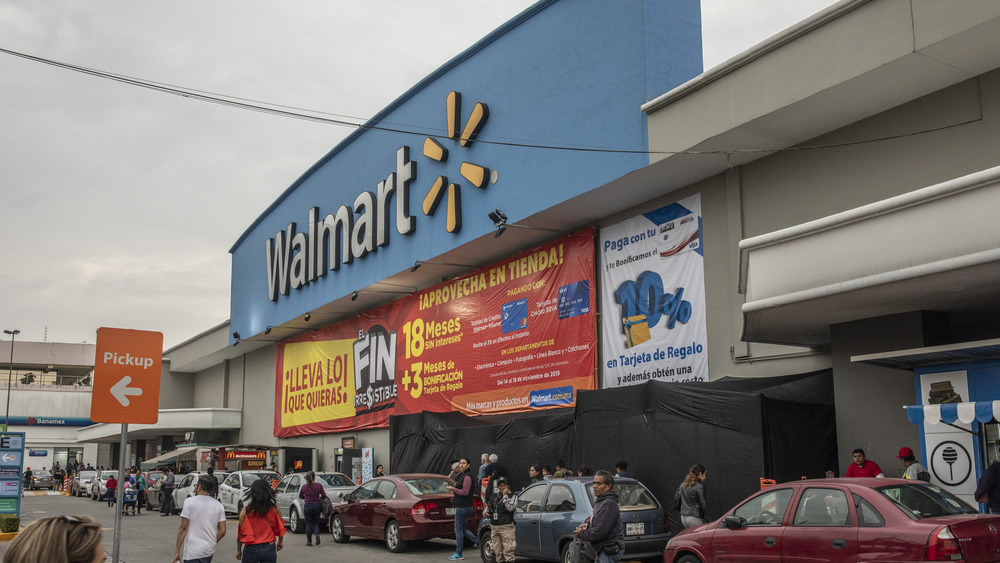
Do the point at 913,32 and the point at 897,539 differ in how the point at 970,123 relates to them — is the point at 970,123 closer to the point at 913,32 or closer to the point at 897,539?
the point at 913,32

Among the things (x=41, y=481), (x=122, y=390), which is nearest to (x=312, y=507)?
(x=122, y=390)

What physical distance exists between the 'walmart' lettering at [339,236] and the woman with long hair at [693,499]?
1512 centimetres

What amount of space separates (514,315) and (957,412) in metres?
14.3

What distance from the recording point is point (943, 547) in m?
7.86

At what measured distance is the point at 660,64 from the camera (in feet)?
60.4

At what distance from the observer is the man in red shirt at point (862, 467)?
1287cm

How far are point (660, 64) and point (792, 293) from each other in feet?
26.1

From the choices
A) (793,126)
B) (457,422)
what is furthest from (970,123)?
(457,422)

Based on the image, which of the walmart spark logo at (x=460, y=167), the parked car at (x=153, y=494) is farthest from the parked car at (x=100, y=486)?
the walmart spark logo at (x=460, y=167)

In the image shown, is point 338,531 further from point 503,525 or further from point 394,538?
point 503,525

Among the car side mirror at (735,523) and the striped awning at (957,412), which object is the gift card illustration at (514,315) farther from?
the car side mirror at (735,523)

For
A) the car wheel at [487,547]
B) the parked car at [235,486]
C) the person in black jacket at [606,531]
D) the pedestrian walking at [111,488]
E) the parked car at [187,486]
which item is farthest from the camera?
the pedestrian walking at [111,488]

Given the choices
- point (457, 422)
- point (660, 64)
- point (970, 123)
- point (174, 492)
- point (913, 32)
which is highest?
point (660, 64)

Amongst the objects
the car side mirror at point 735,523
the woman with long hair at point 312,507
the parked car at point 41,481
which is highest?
the car side mirror at point 735,523
